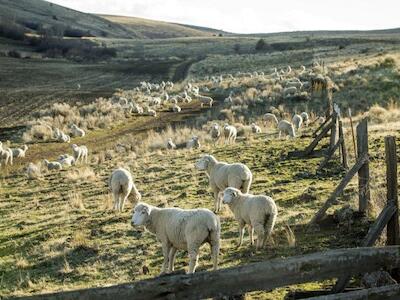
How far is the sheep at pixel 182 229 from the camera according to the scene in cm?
952

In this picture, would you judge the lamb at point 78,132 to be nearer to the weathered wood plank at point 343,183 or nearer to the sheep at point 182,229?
the sheep at point 182,229

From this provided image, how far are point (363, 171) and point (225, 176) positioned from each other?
13.9ft

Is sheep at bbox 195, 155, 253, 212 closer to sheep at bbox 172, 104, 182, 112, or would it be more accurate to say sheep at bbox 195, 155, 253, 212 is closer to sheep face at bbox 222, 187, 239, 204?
sheep face at bbox 222, 187, 239, 204

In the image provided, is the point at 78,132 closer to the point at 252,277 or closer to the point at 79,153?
the point at 79,153

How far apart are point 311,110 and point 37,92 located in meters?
32.5

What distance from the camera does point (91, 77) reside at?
73188 mm

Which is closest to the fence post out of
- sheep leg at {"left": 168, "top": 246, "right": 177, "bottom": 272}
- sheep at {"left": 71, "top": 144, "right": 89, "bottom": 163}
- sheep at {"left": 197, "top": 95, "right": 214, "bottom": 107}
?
sheep leg at {"left": 168, "top": 246, "right": 177, "bottom": 272}

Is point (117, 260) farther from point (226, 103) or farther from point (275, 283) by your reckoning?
point (226, 103)

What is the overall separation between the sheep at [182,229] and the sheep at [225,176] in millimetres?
3429

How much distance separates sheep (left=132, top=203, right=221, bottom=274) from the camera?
9.52 m

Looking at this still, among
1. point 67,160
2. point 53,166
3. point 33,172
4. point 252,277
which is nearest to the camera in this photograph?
point 252,277

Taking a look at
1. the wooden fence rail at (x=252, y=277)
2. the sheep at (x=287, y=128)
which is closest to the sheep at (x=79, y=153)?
the sheep at (x=287, y=128)

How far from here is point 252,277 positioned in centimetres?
545

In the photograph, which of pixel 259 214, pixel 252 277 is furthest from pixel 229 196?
pixel 252 277
